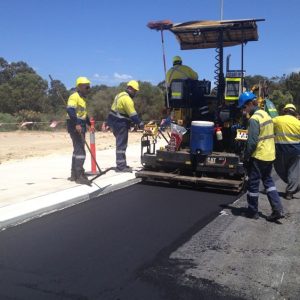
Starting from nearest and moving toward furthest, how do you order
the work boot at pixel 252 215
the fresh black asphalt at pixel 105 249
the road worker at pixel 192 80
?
the fresh black asphalt at pixel 105 249
the work boot at pixel 252 215
the road worker at pixel 192 80

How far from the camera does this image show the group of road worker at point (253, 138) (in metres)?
6.41

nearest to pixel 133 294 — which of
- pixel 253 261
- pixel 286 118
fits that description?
pixel 253 261

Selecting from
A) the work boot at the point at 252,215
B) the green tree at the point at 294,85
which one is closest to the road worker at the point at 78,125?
the work boot at the point at 252,215

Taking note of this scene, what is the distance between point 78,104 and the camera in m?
8.52

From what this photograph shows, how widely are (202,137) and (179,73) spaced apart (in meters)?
1.51

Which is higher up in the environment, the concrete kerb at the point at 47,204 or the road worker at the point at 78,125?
the road worker at the point at 78,125

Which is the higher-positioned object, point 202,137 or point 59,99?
point 59,99

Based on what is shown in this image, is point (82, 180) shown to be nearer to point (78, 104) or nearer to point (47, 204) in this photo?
point (78, 104)

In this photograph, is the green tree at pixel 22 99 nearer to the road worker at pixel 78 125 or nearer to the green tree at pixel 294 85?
the green tree at pixel 294 85

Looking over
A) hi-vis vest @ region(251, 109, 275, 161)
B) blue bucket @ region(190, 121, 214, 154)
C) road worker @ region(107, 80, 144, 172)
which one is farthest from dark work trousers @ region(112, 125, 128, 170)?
hi-vis vest @ region(251, 109, 275, 161)

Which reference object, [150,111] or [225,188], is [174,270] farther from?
[150,111]

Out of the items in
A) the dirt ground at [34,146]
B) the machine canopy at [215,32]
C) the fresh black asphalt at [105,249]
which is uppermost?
the machine canopy at [215,32]

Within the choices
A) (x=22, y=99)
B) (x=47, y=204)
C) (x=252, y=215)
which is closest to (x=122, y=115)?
(x=47, y=204)

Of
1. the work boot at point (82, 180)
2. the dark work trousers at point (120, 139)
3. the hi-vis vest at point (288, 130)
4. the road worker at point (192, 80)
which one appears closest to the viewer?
the hi-vis vest at point (288, 130)
